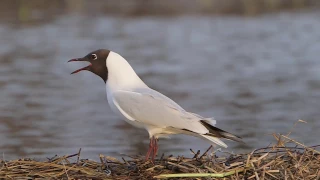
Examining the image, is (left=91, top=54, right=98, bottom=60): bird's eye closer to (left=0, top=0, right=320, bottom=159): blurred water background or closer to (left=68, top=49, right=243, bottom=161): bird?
(left=68, top=49, right=243, bottom=161): bird

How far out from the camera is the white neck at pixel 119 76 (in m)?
6.87

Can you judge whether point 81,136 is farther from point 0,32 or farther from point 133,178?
point 0,32

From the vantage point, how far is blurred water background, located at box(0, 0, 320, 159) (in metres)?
10.3

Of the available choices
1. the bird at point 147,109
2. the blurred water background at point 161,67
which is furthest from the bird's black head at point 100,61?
the blurred water background at point 161,67

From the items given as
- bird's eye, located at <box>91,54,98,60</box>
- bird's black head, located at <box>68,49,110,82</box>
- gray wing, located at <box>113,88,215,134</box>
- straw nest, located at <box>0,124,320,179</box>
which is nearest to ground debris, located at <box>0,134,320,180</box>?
straw nest, located at <box>0,124,320,179</box>

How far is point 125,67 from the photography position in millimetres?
6891

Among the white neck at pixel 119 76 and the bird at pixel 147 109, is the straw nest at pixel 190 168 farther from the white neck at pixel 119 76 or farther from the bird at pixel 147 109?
the white neck at pixel 119 76

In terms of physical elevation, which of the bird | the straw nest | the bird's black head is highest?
the bird's black head

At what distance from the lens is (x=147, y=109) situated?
661 centimetres

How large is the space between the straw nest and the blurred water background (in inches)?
118

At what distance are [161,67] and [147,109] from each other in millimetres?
9173

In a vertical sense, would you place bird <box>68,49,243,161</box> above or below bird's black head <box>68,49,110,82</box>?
below

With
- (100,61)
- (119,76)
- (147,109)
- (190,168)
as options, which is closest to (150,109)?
(147,109)

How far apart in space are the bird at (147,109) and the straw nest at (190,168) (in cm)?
38
